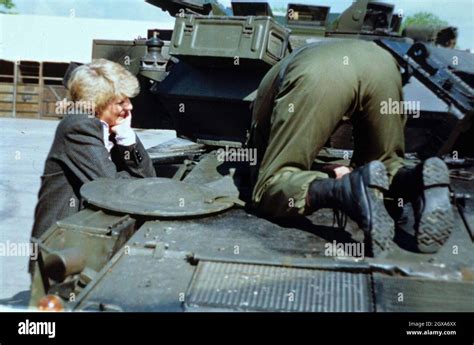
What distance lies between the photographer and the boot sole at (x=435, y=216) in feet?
7.70

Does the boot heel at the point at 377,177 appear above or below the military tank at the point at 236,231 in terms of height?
above

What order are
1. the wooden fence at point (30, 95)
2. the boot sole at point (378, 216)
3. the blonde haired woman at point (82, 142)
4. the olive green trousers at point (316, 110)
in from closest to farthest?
the boot sole at point (378, 216) → the olive green trousers at point (316, 110) → the blonde haired woman at point (82, 142) → the wooden fence at point (30, 95)

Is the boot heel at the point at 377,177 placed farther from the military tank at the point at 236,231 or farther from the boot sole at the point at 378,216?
the military tank at the point at 236,231

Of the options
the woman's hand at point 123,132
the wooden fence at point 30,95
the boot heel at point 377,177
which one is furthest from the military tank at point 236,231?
the wooden fence at point 30,95

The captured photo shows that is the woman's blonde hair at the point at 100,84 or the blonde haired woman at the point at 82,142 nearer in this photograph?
the blonde haired woman at the point at 82,142

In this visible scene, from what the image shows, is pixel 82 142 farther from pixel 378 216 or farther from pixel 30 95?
pixel 30 95

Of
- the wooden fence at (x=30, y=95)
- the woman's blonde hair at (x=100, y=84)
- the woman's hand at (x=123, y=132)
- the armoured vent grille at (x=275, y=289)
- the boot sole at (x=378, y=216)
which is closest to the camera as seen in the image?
the armoured vent grille at (x=275, y=289)

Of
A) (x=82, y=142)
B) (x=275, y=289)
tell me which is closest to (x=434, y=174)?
(x=275, y=289)

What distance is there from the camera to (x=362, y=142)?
10.2ft

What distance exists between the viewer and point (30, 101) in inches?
808

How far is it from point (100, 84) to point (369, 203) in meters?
1.68

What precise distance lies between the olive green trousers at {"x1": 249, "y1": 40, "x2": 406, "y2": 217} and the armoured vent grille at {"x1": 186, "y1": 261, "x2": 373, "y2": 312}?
1.94 feet

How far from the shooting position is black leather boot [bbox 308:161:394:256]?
233 centimetres
